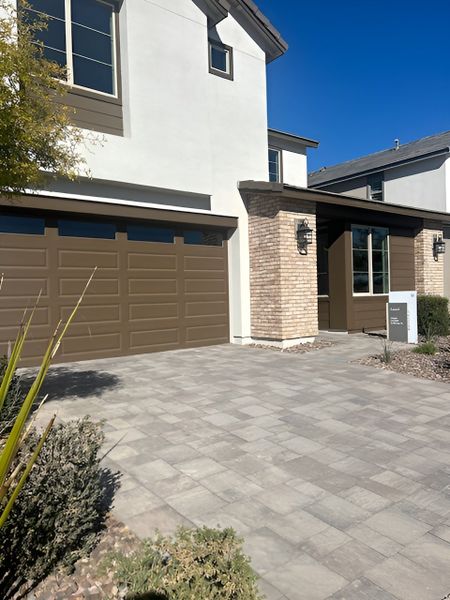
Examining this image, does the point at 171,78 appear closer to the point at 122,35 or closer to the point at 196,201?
the point at 122,35

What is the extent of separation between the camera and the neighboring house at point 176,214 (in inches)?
314

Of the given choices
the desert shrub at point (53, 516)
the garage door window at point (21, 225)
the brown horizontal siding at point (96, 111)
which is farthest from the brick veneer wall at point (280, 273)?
the desert shrub at point (53, 516)

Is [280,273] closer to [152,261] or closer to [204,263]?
[204,263]

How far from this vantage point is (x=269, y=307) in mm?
9898

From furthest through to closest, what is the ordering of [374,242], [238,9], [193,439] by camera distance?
1. [374,242]
2. [238,9]
3. [193,439]

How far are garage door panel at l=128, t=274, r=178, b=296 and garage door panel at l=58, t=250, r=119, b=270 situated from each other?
0.55m

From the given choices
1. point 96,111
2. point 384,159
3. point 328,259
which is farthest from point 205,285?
point 384,159

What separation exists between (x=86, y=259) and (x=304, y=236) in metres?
4.78

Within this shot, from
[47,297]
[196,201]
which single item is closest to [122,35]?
[196,201]

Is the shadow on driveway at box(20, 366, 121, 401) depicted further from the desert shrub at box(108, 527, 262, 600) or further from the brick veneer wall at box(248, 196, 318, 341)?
the brick veneer wall at box(248, 196, 318, 341)

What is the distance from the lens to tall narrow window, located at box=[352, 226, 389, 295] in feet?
39.0

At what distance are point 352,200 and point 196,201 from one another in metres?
4.01

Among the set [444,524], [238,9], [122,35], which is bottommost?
[444,524]

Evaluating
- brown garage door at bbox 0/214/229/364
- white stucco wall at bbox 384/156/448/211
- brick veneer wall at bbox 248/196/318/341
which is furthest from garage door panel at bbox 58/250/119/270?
white stucco wall at bbox 384/156/448/211
